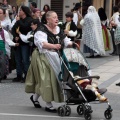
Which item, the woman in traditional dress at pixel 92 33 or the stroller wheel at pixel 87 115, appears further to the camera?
the woman in traditional dress at pixel 92 33

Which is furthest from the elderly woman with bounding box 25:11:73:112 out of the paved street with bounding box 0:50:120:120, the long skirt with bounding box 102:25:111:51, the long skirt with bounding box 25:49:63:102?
the long skirt with bounding box 102:25:111:51

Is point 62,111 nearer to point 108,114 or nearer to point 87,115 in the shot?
point 87,115

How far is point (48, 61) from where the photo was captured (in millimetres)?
8711

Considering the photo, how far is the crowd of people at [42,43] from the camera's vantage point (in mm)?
8664

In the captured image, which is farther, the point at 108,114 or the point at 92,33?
the point at 92,33

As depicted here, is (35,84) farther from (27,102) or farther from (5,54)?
(5,54)

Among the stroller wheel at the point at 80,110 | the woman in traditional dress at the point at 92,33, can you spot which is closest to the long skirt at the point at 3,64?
the stroller wheel at the point at 80,110

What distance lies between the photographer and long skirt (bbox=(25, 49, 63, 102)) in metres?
8.58

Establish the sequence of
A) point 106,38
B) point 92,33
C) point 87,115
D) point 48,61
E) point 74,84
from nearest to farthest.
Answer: point 87,115
point 74,84
point 48,61
point 92,33
point 106,38

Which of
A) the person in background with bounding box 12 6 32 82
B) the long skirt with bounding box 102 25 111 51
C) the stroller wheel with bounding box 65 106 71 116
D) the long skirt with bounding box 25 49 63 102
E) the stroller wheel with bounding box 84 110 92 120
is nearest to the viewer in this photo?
the stroller wheel with bounding box 84 110 92 120

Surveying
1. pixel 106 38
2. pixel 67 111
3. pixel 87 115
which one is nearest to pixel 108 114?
pixel 87 115

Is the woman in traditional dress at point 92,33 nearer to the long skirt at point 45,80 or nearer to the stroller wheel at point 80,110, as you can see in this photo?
the long skirt at point 45,80

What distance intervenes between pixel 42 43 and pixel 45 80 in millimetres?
597

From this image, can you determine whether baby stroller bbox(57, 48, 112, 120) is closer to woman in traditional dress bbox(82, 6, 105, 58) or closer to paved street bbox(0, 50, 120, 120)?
paved street bbox(0, 50, 120, 120)
